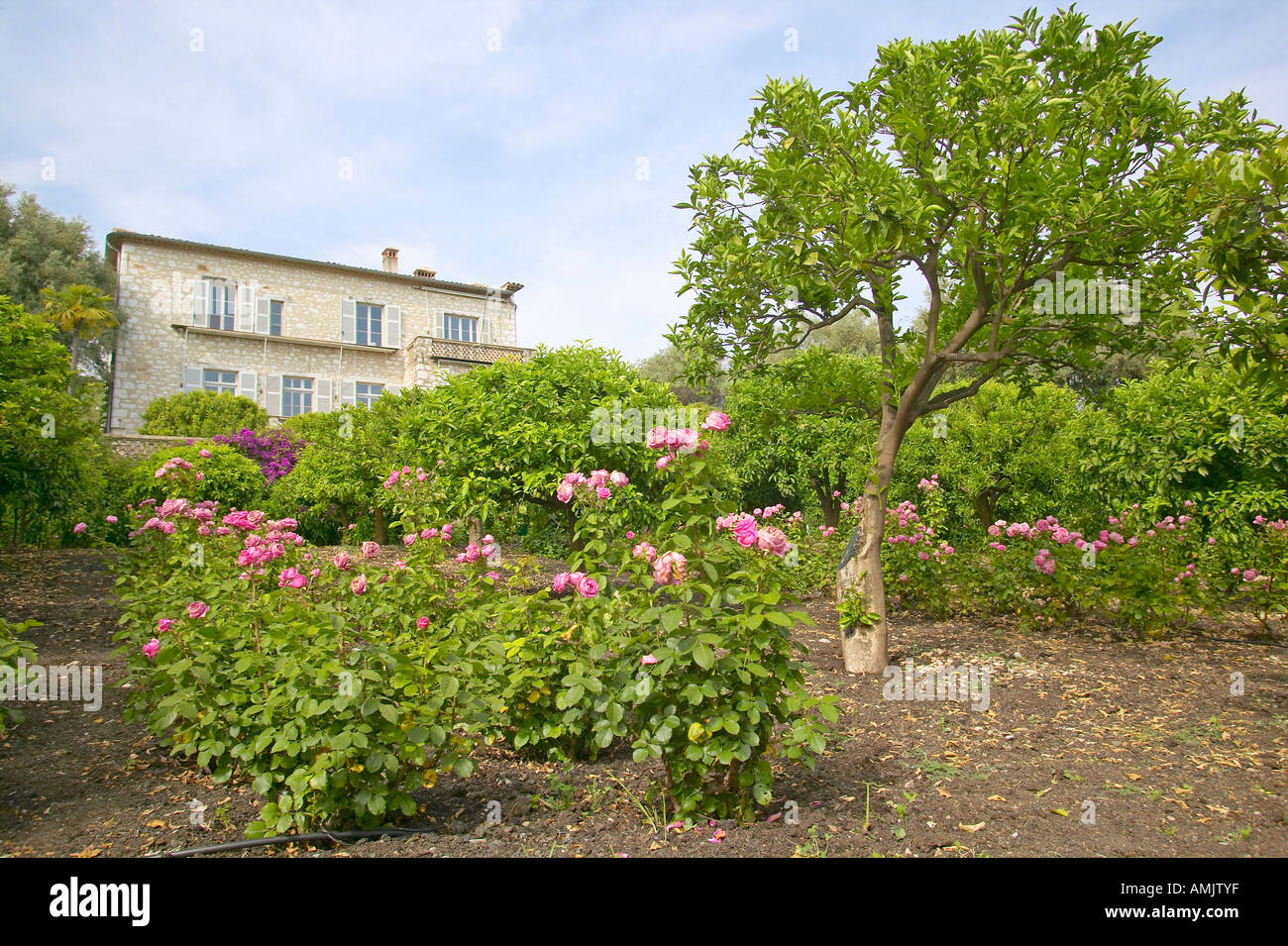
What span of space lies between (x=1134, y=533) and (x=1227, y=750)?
337 cm

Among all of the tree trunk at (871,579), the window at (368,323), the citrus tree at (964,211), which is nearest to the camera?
the citrus tree at (964,211)

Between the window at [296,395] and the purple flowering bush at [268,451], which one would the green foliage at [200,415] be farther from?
the purple flowering bush at [268,451]

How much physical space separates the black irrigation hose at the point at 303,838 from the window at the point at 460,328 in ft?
83.7

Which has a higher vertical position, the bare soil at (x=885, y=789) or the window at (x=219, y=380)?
the window at (x=219, y=380)

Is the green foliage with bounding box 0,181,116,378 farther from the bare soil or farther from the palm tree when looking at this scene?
the bare soil

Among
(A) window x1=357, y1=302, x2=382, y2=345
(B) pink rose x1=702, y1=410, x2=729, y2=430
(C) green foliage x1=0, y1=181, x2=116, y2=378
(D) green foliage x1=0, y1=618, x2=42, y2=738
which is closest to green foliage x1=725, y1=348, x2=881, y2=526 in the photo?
(B) pink rose x1=702, y1=410, x2=729, y2=430

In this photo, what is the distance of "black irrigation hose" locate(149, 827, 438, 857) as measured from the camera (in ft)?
7.73

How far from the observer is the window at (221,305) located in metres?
22.5

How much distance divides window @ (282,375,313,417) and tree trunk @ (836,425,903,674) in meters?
22.2

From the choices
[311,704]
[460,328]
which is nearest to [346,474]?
[311,704]

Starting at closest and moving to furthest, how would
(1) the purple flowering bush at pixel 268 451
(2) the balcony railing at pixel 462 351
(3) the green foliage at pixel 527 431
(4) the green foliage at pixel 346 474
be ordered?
(3) the green foliage at pixel 527 431 → (4) the green foliage at pixel 346 474 → (1) the purple flowering bush at pixel 268 451 → (2) the balcony railing at pixel 462 351

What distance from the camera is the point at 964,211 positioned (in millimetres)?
4629

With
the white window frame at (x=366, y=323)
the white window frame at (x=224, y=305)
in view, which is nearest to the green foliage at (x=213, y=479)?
the white window frame at (x=224, y=305)
